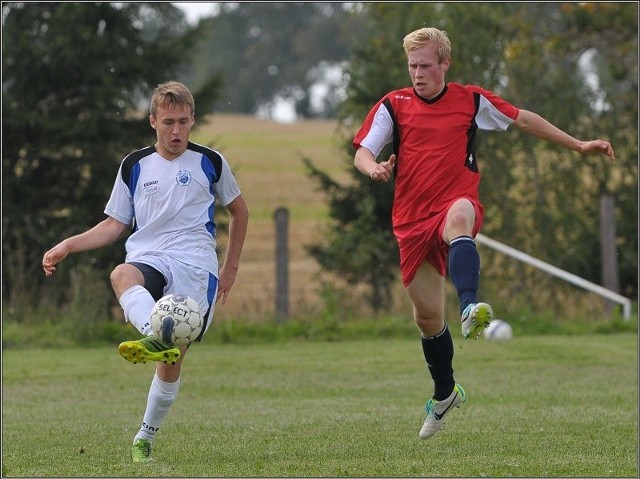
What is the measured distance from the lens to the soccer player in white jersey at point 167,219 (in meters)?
6.74

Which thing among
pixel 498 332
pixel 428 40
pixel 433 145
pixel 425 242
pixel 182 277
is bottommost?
pixel 498 332

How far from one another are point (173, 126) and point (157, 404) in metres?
1.62

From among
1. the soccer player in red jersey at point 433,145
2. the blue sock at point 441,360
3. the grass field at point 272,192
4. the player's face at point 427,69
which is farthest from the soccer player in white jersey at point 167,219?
the grass field at point 272,192

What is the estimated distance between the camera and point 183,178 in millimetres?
6848

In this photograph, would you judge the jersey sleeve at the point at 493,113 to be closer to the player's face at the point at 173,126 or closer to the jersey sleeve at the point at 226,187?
the jersey sleeve at the point at 226,187

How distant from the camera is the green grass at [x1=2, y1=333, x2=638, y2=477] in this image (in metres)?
6.87

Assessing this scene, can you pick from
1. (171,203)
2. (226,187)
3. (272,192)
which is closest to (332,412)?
(226,187)

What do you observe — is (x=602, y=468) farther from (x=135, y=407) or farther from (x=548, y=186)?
(x=548, y=186)

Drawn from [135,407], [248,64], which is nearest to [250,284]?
[135,407]

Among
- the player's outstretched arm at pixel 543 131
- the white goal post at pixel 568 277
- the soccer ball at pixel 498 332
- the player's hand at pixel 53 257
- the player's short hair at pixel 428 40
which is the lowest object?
the soccer ball at pixel 498 332

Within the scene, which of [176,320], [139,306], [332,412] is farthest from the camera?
[332,412]

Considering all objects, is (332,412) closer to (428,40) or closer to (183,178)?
(183,178)

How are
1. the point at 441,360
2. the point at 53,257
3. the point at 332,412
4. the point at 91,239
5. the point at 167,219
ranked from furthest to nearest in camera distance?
the point at 332,412, the point at 441,360, the point at 91,239, the point at 167,219, the point at 53,257

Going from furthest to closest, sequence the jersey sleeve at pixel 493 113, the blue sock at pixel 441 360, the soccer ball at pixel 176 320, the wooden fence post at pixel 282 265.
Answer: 1. the wooden fence post at pixel 282 265
2. the blue sock at pixel 441 360
3. the jersey sleeve at pixel 493 113
4. the soccer ball at pixel 176 320
